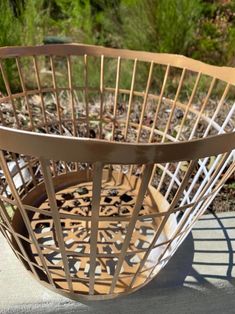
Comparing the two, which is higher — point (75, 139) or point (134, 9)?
point (75, 139)

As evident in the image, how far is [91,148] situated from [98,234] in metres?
0.50

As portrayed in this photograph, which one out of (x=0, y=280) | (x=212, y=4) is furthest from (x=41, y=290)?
(x=212, y=4)

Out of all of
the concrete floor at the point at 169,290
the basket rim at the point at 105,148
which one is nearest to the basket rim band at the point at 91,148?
the basket rim at the point at 105,148

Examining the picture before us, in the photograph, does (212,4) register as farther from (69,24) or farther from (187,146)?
(187,146)

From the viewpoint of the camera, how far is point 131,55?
109 centimetres

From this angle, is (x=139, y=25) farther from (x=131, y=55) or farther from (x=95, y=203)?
(x=95, y=203)

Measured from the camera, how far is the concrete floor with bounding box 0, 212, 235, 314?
0.80 metres

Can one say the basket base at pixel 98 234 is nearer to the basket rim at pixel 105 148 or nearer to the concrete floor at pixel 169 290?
the concrete floor at pixel 169 290

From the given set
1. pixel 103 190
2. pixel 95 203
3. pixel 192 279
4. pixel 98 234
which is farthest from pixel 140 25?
pixel 95 203

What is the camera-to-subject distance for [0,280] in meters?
0.85

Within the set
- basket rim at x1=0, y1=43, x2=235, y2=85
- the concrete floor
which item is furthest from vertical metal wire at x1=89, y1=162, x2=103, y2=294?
basket rim at x1=0, y1=43, x2=235, y2=85

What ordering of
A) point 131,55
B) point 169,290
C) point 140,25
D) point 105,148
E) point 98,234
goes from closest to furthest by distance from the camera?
point 105,148 < point 169,290 < point 98,234 < point 131,55 < point 140,25

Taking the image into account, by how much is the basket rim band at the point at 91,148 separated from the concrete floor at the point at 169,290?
0.40 m

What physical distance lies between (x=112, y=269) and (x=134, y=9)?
153 centimetres
